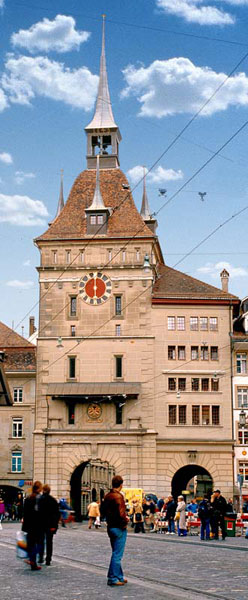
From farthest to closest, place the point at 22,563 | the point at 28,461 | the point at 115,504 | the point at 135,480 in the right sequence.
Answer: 1. the point at 28,461
2. the point at 135,480
3. the point at 22,563
4. the point at 115,504

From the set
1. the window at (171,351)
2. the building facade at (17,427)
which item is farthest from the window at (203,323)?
the building facade at (17,427)

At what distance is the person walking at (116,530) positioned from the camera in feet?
48.9

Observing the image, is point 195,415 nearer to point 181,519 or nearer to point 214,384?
point 214,384

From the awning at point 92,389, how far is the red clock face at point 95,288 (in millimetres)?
5507

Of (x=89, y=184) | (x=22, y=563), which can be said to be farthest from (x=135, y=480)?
(x=22, y=563)

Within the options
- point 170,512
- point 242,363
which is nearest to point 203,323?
point 242,363

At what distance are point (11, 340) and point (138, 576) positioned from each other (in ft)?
177

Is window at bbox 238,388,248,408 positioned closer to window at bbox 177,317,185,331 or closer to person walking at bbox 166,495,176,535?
window at bbox 177,317,185,331

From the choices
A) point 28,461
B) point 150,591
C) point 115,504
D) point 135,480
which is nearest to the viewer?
point 150,591

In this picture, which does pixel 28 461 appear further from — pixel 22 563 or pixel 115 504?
pixel 115 504

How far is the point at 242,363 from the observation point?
6097 centimetres

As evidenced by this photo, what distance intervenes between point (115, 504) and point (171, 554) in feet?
27.8

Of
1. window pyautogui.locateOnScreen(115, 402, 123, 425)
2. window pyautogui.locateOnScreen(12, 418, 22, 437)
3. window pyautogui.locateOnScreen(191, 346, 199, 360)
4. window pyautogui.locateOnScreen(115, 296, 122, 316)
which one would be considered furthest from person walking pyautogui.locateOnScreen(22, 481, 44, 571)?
window pyautogui.locateOnScreen(12, 418, 22, 437)

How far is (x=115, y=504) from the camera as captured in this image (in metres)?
15.2
